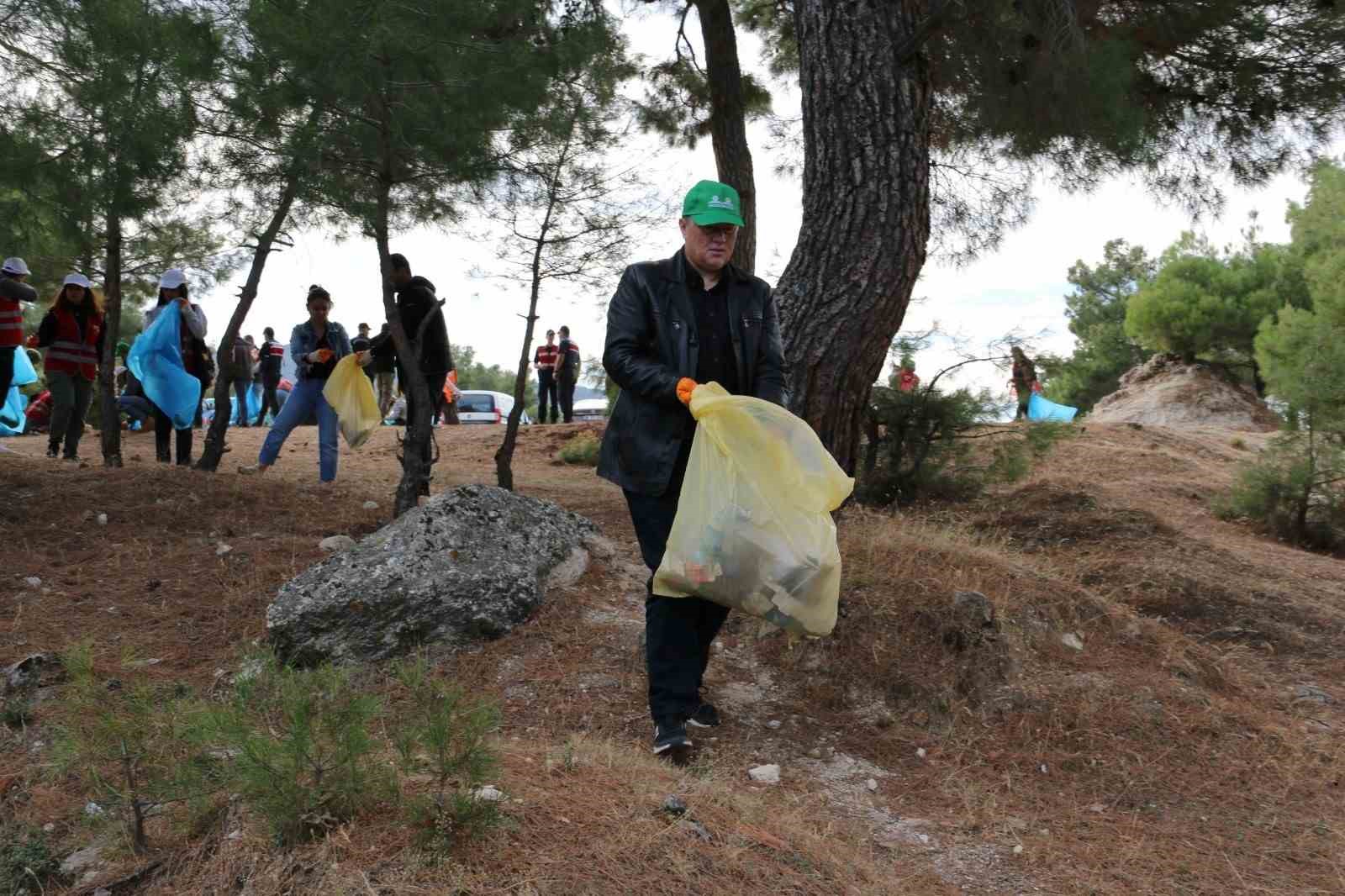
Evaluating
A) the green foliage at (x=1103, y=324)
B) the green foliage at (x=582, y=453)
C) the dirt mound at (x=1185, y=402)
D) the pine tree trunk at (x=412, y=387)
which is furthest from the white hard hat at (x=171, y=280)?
the green foliage at (x=1103, y=324)

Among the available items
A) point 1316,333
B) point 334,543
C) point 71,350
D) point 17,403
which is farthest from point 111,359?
point 1316,333

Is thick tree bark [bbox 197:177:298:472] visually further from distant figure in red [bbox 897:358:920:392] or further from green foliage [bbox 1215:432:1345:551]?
green foliage [bbox 1215:432:1345:551]

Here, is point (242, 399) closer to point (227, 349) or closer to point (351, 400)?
point (227, 349)

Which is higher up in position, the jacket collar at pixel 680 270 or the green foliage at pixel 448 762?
the jacket collar at pixel 680 270

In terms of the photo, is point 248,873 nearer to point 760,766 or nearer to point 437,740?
point 437,740

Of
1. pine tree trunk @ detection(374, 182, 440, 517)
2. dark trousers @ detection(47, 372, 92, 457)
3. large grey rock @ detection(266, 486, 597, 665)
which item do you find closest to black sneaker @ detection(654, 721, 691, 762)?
large grey rock @ detection(266, 486, 597, 665)

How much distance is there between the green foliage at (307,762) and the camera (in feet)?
8.02

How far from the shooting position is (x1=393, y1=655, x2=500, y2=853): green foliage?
8.05 ft

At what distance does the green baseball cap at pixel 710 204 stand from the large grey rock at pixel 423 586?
5.90ft

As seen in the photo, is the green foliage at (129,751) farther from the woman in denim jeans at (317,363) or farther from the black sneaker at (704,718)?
the woman in denim jeans at (317,363)

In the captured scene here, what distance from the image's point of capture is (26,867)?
2654mm

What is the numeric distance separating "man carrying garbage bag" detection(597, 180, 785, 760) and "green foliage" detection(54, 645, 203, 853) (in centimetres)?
133

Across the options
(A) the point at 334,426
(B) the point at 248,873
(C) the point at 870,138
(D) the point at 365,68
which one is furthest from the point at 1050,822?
(A) the point at 334,426

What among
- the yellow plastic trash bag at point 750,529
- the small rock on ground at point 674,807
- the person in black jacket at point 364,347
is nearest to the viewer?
the small rock on ground at point 674,807
